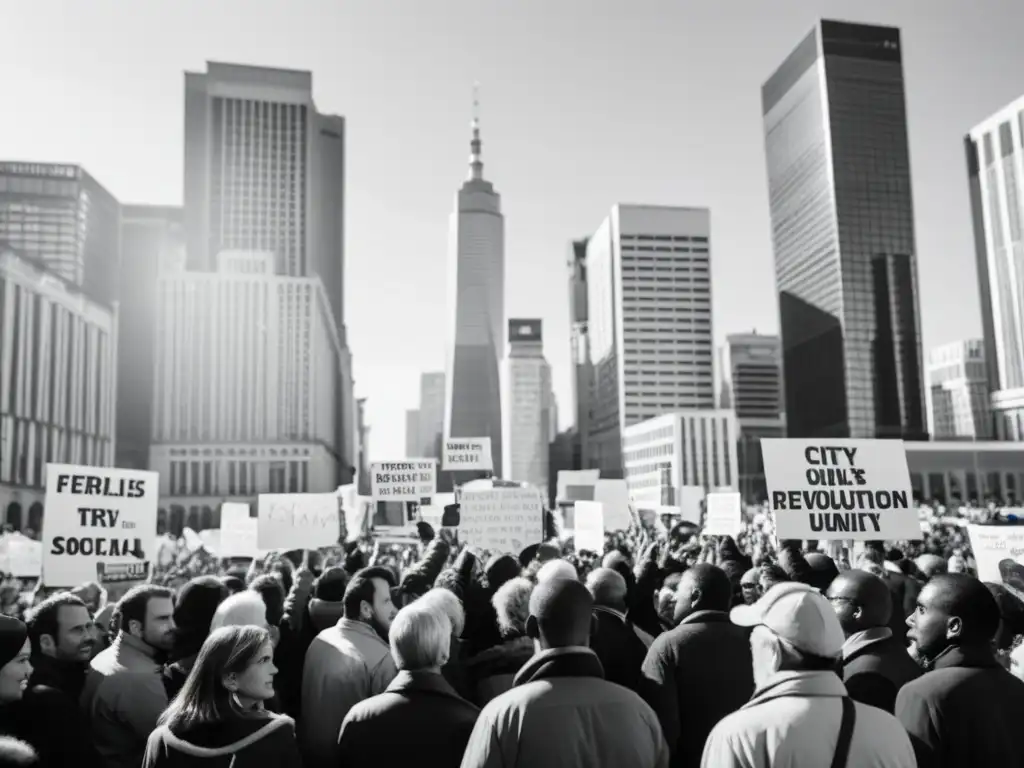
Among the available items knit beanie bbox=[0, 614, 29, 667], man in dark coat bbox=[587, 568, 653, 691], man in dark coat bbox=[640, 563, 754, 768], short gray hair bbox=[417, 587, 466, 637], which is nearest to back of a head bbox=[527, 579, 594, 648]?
man in dark coat bbox=[640, 563, 754, 768]

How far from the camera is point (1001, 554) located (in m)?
8.35

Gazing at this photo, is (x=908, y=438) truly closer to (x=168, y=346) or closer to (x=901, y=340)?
(x=901, y=340)

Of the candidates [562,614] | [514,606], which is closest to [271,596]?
[514,606]

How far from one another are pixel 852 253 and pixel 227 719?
18823cm

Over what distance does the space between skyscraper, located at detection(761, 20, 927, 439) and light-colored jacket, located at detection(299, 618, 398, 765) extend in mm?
171530

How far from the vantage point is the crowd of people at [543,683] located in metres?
3.13

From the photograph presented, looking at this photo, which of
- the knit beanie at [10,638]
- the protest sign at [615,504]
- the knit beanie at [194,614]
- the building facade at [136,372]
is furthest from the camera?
the building facade at [136,372]

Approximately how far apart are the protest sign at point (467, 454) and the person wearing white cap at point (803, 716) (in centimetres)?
1697

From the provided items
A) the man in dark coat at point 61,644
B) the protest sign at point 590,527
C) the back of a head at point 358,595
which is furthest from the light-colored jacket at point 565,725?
the protest sign at point 590,527

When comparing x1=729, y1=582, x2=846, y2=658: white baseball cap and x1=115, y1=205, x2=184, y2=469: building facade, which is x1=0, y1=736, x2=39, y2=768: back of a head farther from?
x1=115, y1=205, x2=184, y2=469: building facade

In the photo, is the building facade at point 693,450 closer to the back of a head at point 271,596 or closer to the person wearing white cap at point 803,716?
the back of a head at point 271,596

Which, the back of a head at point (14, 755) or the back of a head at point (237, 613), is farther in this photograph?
the back of a head at point (237, 613)

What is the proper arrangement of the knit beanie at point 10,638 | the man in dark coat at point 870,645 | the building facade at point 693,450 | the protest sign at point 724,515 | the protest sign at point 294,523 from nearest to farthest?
the knit beanie at point 10,638
the man in dark coat at point 870,645
the protest sign at point 294,523
the protest sign at point 724,515
the building facade at point 693,450

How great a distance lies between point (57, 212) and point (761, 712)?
191 metres
